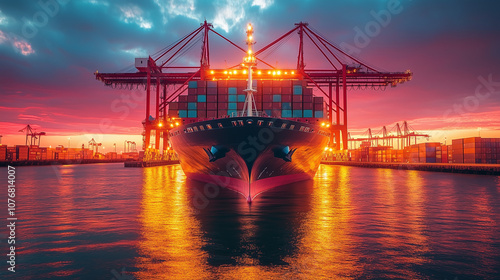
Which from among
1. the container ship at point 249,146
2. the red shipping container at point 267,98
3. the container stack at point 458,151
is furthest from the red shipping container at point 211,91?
the container stack at point 458,151

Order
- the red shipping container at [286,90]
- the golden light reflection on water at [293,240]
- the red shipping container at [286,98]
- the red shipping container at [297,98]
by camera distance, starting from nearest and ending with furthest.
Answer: the golden light reflection on water at [293,240]
the red shipping container at [286,98]
the red shipping container at [286,90]
the red shipping container at [297,98]

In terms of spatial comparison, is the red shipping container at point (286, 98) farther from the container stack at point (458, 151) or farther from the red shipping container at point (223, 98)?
the container stack at point (458, 151)

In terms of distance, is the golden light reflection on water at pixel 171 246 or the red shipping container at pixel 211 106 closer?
the golden light reflection on water at pixel 171 246

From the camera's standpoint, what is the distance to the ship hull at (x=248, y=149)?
14320mm

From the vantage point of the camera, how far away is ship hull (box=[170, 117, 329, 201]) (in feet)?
47.0

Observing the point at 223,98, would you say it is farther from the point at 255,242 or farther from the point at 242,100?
the point at 255,242

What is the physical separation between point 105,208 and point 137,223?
13.5ft

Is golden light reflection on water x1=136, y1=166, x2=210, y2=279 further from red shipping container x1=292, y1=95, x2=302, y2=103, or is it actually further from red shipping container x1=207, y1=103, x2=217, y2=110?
red shipping container x1=292, y1=95, x2=302, y2=103

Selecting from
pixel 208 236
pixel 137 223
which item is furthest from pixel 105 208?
pixel 208 236

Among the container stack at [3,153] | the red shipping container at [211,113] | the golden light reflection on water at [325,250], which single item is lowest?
the golden light reflection on water at [325,250]

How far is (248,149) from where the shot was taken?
47.2 feet

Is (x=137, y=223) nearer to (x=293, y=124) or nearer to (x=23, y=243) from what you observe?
(x=23, y=243)

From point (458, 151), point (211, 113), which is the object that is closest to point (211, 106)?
point (211, 113)

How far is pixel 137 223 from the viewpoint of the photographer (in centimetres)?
972
